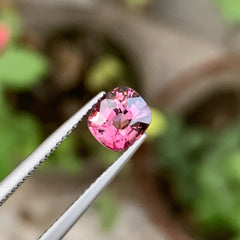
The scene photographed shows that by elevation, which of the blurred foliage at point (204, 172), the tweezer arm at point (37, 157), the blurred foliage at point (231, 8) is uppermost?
the blurred foliage at point (231, 8)

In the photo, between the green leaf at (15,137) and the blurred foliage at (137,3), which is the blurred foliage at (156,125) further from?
Answer: the blurred foliage at (137,3)

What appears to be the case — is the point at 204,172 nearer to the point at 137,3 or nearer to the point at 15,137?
the point at 15,137

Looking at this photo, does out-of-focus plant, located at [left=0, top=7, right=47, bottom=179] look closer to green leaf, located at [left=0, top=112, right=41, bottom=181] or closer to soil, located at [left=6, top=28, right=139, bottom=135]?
green leaf, located at [left=0, top=112, right=41, bottom=181]

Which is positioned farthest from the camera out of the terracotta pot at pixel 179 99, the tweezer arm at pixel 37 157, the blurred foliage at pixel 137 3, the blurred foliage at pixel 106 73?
the blurred foliage at pixel 137 3

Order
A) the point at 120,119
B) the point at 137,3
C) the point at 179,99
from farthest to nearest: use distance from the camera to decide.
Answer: the point at 137,3, the point at 179,99, the point at 120,119

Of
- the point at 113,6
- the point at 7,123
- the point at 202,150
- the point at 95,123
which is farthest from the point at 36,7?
the point at 95,123

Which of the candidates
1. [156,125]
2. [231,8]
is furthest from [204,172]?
[231,8]

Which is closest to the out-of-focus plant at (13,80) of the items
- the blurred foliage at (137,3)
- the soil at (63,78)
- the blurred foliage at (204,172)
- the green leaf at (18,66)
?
the green leaf at (18,66)

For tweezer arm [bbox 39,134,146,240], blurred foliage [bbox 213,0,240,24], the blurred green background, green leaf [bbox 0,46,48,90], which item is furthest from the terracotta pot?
tweezer arm [bbox 39,134,146,240]
